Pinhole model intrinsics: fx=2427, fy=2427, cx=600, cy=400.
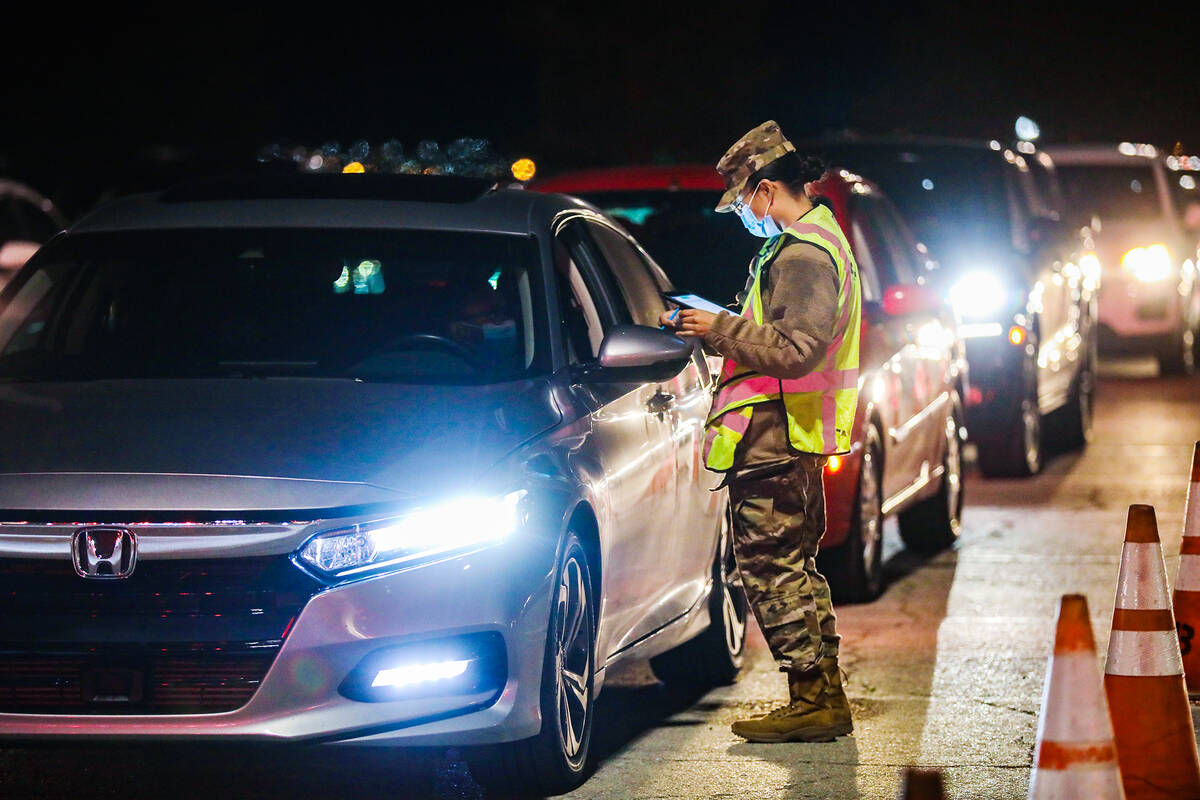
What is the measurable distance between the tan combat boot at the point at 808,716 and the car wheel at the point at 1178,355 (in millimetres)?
15358

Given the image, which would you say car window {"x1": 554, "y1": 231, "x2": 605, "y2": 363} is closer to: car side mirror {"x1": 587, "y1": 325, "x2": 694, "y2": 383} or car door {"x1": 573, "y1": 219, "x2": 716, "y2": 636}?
car side mirror {"x1": 587, "y1": 325, "x2": 694, "y2": 383}

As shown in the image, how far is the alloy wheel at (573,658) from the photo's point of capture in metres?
6.09

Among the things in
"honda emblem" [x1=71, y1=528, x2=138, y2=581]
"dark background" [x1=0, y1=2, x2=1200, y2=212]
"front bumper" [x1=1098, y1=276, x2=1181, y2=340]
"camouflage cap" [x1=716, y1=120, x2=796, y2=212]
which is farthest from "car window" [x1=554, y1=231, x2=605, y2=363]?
"dark background" [x1=0, y1=2, x2=1200, y2=212]

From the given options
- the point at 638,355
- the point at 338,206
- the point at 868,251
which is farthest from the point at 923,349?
the point at 638,355

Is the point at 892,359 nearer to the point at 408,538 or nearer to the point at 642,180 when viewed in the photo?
the point at 642,180

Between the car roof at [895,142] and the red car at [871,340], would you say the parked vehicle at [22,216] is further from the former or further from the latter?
the red car at [871,340]

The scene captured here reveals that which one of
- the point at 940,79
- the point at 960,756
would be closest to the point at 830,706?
the point at 960,756

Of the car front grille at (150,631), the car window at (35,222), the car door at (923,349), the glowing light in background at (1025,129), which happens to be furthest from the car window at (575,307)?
the glowing light in background at (1025,129)

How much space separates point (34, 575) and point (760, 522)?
86.7 inches

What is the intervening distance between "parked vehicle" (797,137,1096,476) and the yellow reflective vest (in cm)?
661

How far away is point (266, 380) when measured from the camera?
6371 mm

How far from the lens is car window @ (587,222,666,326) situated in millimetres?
7570

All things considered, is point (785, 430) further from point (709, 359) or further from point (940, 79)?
point (940, 79)

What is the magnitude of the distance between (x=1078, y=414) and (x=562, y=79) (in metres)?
12.0
